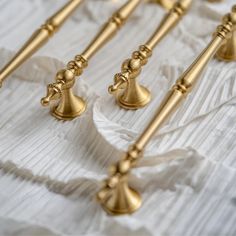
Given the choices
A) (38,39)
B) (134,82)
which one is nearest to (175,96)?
(134,82)

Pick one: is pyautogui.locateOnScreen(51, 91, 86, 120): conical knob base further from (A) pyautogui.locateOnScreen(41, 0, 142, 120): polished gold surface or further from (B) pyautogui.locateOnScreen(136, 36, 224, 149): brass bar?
(B) pyautogui.locateOnScreen(136, 36, 224, 149): brass bar

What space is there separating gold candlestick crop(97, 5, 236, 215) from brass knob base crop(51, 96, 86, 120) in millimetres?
145

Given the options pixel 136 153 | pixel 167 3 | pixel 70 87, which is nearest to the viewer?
pixel 136 153

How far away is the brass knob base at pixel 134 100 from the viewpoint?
0.74m

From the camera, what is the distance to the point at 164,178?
602 mm

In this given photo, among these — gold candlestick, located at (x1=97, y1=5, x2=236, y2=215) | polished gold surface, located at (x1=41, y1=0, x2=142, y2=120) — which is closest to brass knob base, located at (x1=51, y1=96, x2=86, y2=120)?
polished gold surface, located at (x1=41, y1=0, x2=142, y2=120)

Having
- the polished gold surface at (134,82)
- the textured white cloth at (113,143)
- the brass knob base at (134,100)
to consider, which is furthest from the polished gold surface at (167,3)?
the brass knob base at (134,100)

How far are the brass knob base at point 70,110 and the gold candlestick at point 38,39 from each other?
91 mm

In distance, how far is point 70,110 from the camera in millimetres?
729

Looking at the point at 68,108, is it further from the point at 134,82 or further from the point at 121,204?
the point at 121,204

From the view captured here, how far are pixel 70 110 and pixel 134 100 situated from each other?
0.31ft

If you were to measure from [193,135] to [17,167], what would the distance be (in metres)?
0.23

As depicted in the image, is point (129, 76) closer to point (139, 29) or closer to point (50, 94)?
point (50, 94)

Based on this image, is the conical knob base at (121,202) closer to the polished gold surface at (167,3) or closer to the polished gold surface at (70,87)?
the polished gold surface at (70,87)
